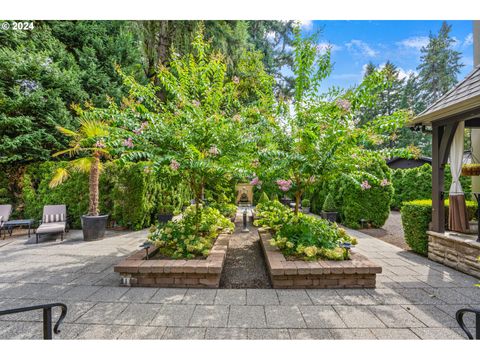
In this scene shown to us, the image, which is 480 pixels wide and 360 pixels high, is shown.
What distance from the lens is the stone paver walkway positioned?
199cm

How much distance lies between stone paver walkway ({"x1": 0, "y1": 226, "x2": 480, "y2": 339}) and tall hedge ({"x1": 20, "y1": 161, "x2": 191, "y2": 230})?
2.91m

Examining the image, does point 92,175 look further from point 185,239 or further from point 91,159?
point 185,239

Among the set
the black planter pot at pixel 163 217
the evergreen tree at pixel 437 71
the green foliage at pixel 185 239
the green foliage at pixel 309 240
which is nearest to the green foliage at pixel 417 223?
the green foliage at pixel 309 240

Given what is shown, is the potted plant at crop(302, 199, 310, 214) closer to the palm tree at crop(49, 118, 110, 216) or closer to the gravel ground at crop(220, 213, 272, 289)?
the gravel ground at crop(220, 213, 272, 289)

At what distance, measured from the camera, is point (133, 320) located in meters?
2.16

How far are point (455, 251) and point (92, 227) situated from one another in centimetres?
707

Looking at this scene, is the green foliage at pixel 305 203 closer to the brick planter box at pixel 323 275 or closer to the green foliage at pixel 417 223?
the green foliage at pixel 417 223

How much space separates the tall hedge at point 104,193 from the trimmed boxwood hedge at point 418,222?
19.6 ft

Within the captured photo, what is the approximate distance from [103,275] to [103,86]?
7.93m

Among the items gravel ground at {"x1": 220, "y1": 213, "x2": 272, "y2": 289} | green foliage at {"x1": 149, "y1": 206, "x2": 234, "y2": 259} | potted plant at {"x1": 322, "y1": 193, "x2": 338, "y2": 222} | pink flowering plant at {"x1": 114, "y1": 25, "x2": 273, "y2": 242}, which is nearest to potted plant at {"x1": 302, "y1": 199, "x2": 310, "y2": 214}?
potted plant at {"x1": 322, "y1": 193, "x2": 338, "y2": 222}

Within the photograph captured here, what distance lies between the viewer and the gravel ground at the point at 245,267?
9.88 ft

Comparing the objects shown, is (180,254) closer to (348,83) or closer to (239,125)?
(239,125)
